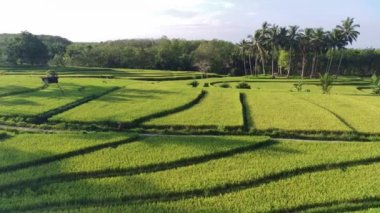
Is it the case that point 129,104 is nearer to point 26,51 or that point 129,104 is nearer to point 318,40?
point 318,40

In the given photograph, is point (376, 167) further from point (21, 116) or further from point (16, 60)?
point (16, 60)

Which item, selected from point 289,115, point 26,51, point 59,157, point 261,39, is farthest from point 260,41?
point 59,157

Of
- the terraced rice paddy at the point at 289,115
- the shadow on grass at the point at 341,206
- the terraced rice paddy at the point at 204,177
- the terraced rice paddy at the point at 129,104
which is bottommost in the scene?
the shadow on grass at the point at 341,206

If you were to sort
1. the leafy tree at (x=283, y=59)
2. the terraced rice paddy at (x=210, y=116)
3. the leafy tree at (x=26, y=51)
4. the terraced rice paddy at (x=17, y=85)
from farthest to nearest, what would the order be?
the leafy tree at (x=283, y=59) < the leafy tree at (x=26, y=51) < the terraced rice paddy at (x=17, y=85) < the terraced rice paddy at (x=210, y=116)

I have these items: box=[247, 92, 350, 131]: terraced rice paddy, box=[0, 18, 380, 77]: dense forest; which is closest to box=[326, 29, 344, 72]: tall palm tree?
box=[0, 18, 380, 77]: dense forest

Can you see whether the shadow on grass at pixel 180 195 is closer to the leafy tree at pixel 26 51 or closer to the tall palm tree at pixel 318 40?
the tall palm tree at pixel 318 40

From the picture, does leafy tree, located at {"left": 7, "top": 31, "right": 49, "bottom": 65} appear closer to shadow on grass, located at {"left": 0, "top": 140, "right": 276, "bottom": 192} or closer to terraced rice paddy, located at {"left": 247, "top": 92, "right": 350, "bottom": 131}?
terraced rice paddy, located at {"left": 247, "top": 92, "right": 350, "bottom": 131}


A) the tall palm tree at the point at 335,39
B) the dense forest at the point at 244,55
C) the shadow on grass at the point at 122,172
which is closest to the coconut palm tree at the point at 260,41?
the dense forest at the point at 244,55

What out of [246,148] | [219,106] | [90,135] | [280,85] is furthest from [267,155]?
[280,85]
